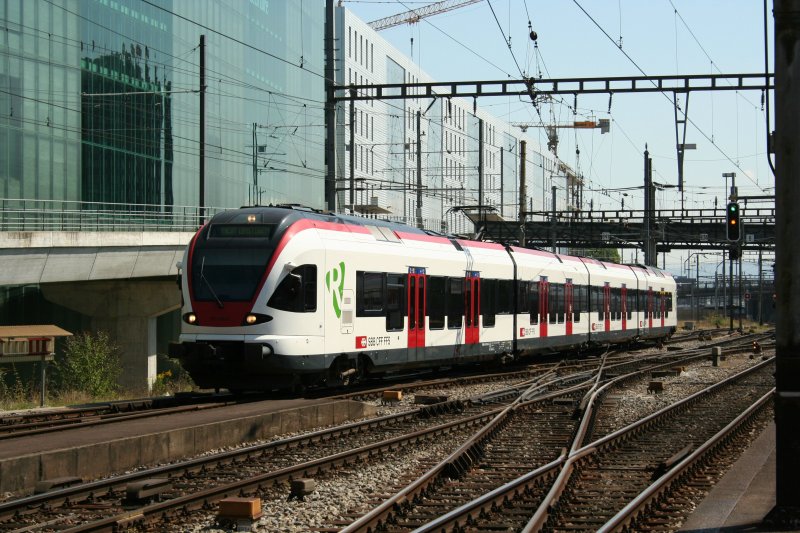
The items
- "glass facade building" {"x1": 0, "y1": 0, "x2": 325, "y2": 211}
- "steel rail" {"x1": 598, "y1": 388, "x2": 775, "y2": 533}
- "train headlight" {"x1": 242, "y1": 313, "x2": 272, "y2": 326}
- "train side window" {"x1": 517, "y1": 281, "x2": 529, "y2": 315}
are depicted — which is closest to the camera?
"steel rail" {"x1": 598, "y1": 388, "x2": 775, "y2": 533}

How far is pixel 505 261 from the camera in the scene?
96.8ft

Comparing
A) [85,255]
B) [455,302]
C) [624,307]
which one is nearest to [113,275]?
[85,255]

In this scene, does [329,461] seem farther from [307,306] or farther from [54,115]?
[54,115]

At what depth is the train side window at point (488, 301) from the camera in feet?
90.8

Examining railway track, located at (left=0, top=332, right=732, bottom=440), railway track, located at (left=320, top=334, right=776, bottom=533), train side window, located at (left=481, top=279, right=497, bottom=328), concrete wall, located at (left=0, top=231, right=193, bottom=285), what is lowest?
railway track, located at (left=320, top=334, right=776, bottom=533)

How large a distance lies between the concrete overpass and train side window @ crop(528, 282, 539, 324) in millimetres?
11989

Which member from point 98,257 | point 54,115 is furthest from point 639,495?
point 54,115

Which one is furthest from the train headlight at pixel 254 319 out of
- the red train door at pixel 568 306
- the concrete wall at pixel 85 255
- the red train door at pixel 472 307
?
the red train door at pixel 568 306

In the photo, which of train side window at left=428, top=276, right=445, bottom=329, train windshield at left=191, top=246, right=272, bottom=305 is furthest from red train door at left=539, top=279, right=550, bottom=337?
train windshield at left=191, top=246, right=272, bottom=305

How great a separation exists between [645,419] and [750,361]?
2209 cm

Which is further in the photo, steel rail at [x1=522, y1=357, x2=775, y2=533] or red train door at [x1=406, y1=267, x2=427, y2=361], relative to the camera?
red train door at [x1=406, y1=267, x2=427, y2=361]

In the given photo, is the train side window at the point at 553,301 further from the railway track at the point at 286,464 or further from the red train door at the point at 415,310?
the railway track at the point at 286,464

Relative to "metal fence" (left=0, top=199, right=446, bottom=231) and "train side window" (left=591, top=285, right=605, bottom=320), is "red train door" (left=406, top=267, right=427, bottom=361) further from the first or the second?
"train side window" (left=591, top=285, right=605, bottom=320)

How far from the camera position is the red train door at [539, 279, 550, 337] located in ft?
106
